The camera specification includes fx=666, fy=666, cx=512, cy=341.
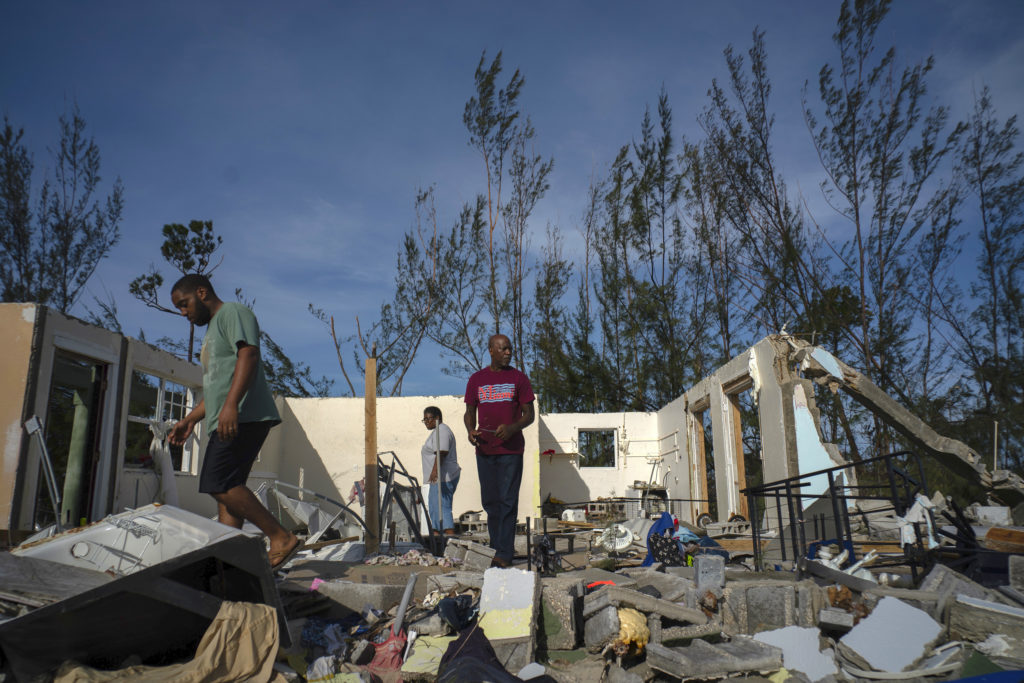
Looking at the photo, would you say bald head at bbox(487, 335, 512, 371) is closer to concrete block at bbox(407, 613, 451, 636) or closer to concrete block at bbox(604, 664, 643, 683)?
concrete block at bbox(407, 613, 451, 636)

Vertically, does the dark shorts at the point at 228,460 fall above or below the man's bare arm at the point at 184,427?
below

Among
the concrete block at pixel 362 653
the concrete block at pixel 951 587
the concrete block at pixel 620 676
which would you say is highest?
the concrete block at pixel 951 587

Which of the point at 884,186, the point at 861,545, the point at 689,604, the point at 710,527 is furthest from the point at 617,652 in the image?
the point at 884,186

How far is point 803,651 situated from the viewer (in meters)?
3.10

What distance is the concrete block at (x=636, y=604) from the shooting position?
3.25m

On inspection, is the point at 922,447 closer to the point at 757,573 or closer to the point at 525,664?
the point at 757,573

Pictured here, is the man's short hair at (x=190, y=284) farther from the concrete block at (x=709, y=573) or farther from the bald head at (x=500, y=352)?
the concrete block at (x=709, y=573)

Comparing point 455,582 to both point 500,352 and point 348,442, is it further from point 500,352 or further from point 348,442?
point 348,442

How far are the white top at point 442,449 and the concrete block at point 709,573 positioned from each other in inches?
102

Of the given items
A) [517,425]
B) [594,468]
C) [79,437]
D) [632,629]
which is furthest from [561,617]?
[594,468]

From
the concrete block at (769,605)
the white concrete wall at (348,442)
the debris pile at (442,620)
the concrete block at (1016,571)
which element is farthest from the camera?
the white concrete wall at (348,442)

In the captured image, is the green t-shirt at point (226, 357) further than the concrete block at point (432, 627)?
No

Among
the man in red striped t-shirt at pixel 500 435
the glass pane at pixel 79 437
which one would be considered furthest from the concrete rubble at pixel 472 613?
the glass pane at pixel 79 437

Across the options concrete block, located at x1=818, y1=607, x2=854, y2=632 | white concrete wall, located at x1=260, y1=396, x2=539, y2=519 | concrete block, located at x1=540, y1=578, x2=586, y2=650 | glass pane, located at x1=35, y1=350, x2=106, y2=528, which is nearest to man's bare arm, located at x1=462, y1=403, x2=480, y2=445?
concrete block, located at x1=540, y1=578, x2=586, y2=650
